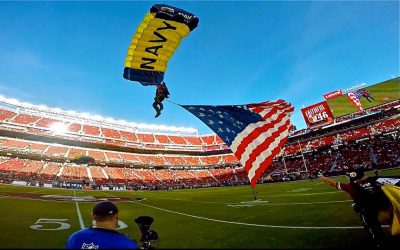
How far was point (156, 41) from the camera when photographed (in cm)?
1049

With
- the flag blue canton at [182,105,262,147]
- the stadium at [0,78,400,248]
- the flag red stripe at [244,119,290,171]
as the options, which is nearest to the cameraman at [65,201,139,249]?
the flag red stripe at [244,119,290,171]

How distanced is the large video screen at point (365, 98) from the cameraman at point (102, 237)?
58873 mm

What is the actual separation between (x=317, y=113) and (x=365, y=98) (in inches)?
368

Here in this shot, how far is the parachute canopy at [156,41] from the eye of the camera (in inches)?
388

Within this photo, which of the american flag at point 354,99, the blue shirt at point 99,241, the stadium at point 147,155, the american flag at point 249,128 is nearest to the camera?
the blue shirt at point 99,241

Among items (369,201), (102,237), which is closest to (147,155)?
(369,201)

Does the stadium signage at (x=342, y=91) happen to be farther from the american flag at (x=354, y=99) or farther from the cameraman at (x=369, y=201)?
the cameraman at (x=369, y=201)

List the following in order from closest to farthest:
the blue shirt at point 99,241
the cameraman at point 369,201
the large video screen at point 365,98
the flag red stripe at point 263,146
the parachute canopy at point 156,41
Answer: the blue shirt at point 99,241, the cameraman at point 369,201, the flag red stripe at point 263,146, the parachute canopy at point 156,41, the large video screen at point 365,98

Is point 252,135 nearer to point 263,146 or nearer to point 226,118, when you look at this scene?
point 263,146

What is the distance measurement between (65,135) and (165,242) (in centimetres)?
6448

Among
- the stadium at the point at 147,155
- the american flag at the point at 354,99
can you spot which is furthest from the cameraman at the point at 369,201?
the american flag at the point at 354,99

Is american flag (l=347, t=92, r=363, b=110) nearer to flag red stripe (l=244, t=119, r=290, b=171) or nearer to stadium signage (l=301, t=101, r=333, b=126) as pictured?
stadium signage (l=301, t=101, r=333, b=126)

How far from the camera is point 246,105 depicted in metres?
8.95

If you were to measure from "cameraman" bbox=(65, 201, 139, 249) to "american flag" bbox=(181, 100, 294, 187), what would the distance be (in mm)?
5701
